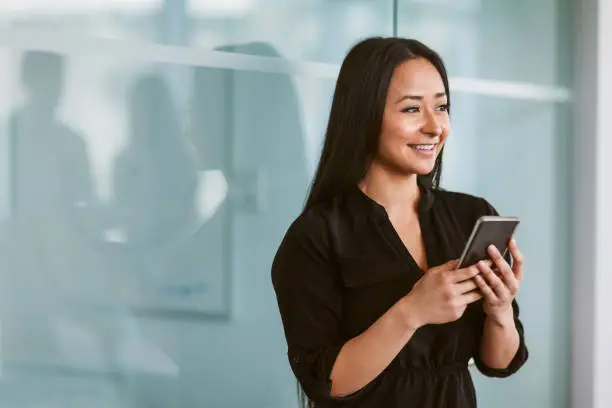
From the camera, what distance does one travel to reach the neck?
1792mm

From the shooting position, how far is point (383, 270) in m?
1.71

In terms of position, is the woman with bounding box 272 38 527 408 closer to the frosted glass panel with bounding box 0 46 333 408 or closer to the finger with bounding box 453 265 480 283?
the finger with bounding box 453 265 480 283

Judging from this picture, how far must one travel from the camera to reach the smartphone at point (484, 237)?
1609 mm

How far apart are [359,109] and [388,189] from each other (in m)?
0.18

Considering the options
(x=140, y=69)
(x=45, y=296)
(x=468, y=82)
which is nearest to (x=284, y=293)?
(x=45, y=296)

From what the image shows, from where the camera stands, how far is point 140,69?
2.04m

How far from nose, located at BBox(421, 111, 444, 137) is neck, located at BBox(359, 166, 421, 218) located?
10 cm

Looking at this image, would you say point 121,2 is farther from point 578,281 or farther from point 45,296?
point 578,281

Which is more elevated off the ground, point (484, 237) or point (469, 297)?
point (484, 237)

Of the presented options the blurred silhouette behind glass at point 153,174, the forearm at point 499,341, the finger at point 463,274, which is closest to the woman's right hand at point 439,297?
the finger at point 463,274

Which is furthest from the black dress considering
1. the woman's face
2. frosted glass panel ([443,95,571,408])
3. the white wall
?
the white wall

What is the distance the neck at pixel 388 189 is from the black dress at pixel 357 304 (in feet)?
0.13

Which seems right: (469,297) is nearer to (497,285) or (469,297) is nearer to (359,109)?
(497,285)

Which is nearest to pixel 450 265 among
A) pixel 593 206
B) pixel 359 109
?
pixel 359 109
